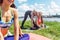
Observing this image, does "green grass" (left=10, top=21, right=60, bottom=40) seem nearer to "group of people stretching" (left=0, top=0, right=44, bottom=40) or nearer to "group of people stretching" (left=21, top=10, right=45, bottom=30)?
"group of people stretching" (left=21, top=10, right=45, bottom=30)

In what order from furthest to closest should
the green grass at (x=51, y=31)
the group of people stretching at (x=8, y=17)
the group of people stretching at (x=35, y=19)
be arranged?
the green grass at (x=51, y=31) < the group of people stretching at (x=35, y=19) < the group of people stretching at (x=8, y=17)

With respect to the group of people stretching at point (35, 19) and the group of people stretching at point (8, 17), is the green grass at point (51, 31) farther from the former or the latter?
the group of people stretching at point (8, 17)

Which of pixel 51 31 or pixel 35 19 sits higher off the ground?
pixel 35 19

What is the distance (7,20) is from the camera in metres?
2.63

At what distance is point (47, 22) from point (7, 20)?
2.19ft

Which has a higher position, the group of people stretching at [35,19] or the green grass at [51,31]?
the group of people stretching at [35,19]

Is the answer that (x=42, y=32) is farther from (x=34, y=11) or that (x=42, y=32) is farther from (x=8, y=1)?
(x=8, y=1)

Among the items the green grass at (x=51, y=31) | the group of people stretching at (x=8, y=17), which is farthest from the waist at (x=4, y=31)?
the green grass at (x=51, y=31)

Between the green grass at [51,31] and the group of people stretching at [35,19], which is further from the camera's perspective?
the green grass at [51,31]

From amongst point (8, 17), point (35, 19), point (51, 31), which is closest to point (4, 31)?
point (8, 17)

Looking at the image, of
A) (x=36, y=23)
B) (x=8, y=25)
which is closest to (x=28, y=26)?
(x=36, y=23)

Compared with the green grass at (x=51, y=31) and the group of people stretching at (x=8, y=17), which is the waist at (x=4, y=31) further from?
the green grass at (x=51, y=31)

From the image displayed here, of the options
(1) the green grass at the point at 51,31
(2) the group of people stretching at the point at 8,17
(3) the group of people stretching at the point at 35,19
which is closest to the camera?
(2) the group of people stretching at the point at 8,17

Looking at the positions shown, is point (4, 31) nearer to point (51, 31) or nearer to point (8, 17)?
point (8, 17)
